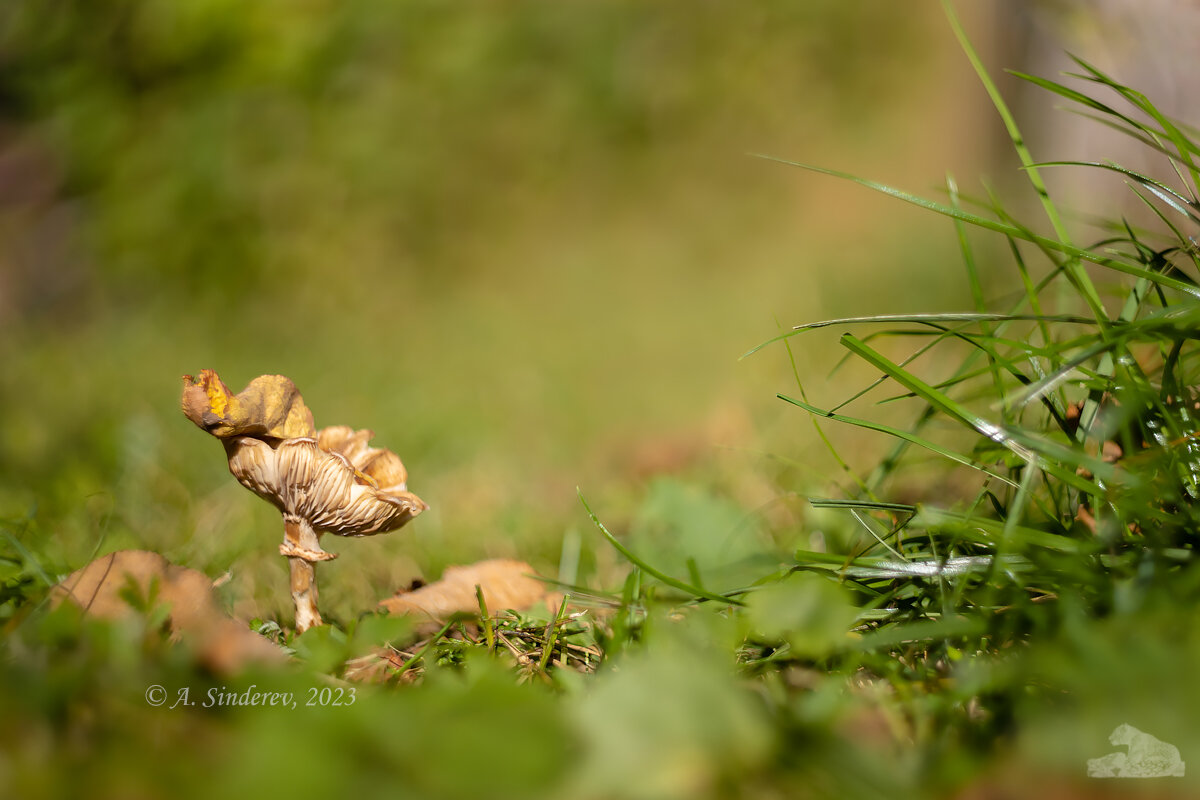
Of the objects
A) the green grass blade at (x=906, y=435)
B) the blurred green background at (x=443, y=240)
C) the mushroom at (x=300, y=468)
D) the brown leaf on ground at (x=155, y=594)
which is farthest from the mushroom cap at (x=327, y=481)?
the green grass blade at (x=906, y=435)

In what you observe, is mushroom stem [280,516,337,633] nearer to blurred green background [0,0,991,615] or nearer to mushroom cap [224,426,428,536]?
mushroom cap [224,426,428,536]

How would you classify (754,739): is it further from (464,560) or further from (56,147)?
(56,147)

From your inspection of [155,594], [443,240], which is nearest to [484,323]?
[443,240]

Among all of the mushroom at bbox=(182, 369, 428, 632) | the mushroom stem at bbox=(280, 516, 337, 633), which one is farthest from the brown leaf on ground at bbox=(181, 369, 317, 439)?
the mushroom stem at bbox=(280, 516, 337, 633)

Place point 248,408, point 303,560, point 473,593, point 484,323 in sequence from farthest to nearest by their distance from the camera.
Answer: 1. point 484,323
2. point 473,593
3. point 303,560
4. point 248,408

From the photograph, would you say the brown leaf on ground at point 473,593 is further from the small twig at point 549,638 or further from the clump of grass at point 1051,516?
the clump of grass at point 1051,516

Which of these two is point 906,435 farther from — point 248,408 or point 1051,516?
point 248,408
